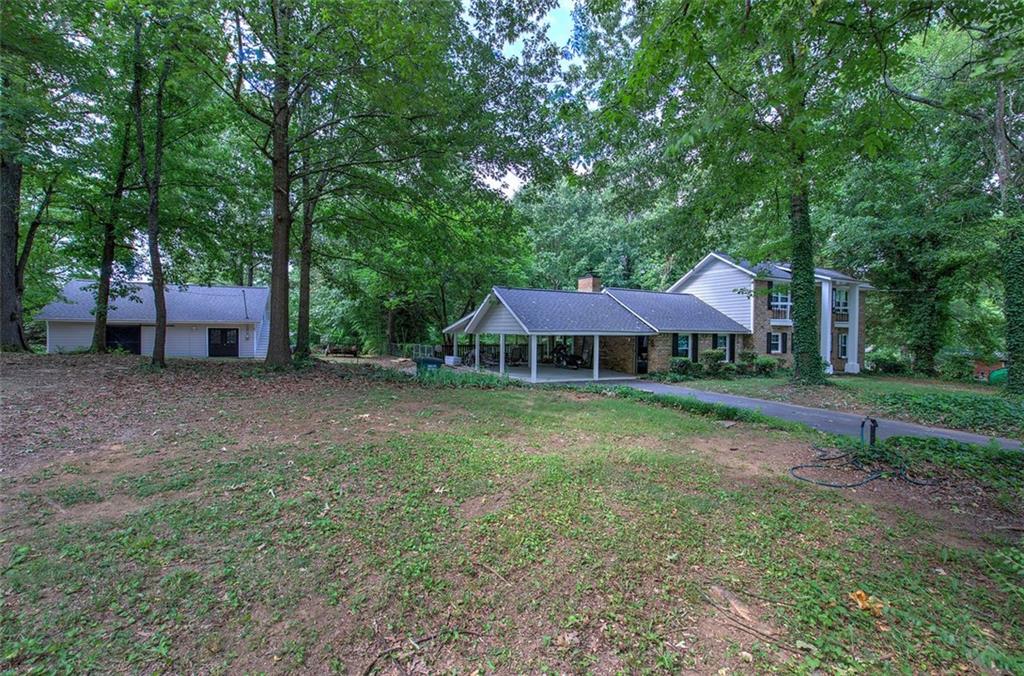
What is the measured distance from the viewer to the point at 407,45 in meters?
6.74

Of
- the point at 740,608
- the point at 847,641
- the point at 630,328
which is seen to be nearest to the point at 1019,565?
the point at 847,641

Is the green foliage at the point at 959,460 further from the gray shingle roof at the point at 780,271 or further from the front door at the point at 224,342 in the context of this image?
the front door at the point at 224,342

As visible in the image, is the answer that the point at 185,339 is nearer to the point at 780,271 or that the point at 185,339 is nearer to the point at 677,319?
the point at 677,319

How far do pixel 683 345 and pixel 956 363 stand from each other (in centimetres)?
1447

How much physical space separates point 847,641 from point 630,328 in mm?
16647

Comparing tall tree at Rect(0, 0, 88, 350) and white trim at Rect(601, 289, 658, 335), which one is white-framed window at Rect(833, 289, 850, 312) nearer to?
white trim at Rect(601, 289, 658, 335)

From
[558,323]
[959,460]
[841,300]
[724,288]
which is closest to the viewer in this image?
[959,460]

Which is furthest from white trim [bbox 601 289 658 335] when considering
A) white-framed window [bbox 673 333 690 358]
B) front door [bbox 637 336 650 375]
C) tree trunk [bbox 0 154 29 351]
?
tree trunk [bbox 0 154 29 351]

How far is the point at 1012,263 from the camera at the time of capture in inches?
487

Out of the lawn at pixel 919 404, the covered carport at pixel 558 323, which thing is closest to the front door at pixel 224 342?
the covered carport at pixel 558 323

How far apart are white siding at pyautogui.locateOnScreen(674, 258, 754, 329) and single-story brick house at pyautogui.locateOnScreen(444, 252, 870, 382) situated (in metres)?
0.05

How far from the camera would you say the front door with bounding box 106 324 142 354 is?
21375 millimetres

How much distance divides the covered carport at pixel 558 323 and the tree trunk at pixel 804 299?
575 cm

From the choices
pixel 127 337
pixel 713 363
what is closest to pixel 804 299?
pixel 713 363
